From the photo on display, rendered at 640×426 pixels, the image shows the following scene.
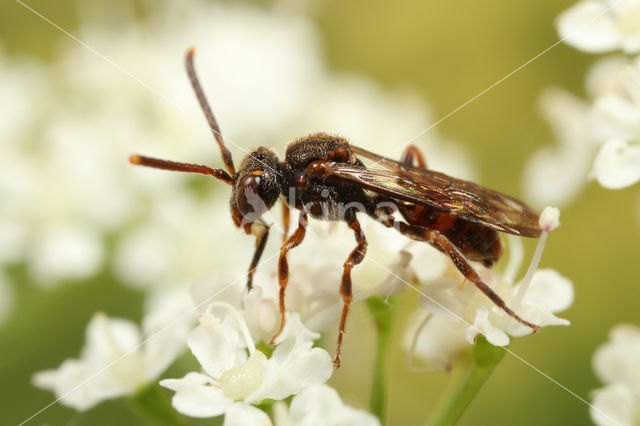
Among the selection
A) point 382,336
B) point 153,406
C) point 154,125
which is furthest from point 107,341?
point 154,125

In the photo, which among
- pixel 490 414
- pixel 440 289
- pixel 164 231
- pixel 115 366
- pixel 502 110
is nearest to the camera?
pixel 440 289

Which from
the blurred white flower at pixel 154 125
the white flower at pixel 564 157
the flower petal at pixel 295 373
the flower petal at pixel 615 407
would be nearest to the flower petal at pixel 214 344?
the flower petal at pixel 295 373

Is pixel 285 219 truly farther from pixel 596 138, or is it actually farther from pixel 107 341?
pixel 596 138

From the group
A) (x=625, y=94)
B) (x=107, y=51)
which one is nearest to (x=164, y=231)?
(x=107, y=51)

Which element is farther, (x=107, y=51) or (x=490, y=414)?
(x=107, y=51)

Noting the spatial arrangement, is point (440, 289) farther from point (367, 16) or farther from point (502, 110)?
point (367, 16)

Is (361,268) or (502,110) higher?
(502,110)
